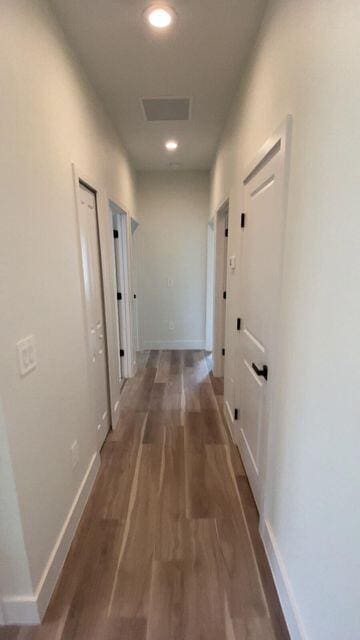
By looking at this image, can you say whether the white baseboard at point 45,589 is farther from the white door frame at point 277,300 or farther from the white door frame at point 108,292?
the white door frame at point 277,300

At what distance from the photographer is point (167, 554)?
1592 millimetres

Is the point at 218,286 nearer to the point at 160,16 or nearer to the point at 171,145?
the point at 171,145

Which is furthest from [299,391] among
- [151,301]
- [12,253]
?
[151,301]

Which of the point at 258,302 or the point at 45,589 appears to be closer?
the point at 45,589

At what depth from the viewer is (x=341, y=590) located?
2.86ft

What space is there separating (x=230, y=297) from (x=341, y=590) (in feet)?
6.82

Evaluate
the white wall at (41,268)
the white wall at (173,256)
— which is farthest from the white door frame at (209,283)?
the white wall at (41,268)

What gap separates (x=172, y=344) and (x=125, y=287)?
162cm

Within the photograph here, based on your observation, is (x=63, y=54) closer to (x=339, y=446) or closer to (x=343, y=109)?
(x=343, y=109)

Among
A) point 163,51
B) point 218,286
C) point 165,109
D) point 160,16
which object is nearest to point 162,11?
point 160,16

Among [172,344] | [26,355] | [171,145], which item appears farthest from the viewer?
[172,344]

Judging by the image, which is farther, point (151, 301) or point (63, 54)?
point (151, 301)

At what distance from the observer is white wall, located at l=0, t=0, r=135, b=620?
113cm

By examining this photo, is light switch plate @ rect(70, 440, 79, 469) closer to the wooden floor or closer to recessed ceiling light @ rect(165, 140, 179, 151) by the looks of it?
the wooden floor
